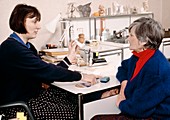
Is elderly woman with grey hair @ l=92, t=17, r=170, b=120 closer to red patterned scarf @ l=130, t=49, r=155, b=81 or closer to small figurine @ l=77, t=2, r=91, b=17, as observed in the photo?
red patterned scarf @ l=130, t=49, r=155, b=81

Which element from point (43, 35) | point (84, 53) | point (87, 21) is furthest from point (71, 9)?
point (84, 53)

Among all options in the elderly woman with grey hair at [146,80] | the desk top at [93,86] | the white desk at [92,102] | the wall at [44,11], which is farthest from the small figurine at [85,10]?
the elderly woman with grey hair at [146,80]

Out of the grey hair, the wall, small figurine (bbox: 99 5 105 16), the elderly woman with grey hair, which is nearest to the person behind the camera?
the elderly woman with grey hair

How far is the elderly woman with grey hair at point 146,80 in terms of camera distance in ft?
5.29

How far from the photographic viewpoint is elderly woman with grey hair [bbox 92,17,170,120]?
63.5 inches

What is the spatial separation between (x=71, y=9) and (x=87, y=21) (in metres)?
0.28

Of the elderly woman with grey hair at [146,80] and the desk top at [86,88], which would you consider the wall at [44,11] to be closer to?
the desk top at [86,88]

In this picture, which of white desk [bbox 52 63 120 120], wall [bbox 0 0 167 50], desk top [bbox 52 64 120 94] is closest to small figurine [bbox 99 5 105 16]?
wall [bbox 0 0 167 50]

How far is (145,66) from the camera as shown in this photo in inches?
66.9

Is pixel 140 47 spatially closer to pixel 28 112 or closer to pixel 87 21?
pixel 28 112

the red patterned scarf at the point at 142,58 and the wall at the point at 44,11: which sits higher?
the wall at the point at 44,11

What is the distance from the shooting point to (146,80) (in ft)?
5.44

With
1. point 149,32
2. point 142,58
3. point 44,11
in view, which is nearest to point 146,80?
point 142,58

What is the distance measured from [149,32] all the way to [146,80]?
0.32 m
